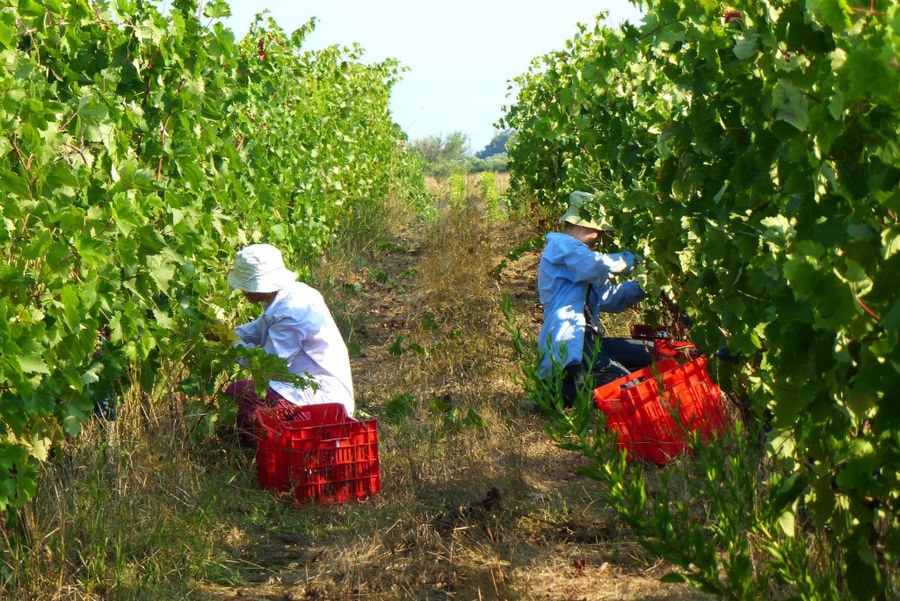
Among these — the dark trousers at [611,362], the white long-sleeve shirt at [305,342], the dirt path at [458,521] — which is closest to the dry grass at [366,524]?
the dirt path at [458,521]

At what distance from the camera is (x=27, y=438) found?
3.39 meters

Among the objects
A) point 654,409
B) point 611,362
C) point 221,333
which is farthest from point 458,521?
point 611,362

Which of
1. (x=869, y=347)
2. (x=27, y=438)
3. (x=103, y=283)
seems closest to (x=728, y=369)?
(x=869, y=347)

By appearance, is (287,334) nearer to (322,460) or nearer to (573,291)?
(322,460)

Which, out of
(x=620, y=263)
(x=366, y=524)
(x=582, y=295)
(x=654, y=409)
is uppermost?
(x=620, y=263)

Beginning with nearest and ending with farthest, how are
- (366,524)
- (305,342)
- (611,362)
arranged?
(366,524), (305,342), (611,362)

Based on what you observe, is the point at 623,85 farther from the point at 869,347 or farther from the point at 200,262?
the point at 869,347

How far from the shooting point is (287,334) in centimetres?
521

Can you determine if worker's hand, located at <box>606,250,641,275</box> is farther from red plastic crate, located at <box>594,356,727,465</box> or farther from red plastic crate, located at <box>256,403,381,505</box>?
red plastic crate, located at <box>256,403,381,505</box>

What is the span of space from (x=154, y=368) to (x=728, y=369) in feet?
7.71

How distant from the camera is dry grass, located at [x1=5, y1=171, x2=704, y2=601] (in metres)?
3.49

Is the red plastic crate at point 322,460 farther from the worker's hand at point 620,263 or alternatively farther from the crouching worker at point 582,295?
the worker's hand at point 620,263

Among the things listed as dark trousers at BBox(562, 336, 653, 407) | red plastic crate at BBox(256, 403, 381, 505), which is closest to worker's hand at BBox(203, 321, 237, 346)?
red plastic crate at BBox(256, 403, 381, 505)

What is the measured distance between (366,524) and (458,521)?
0.41m
